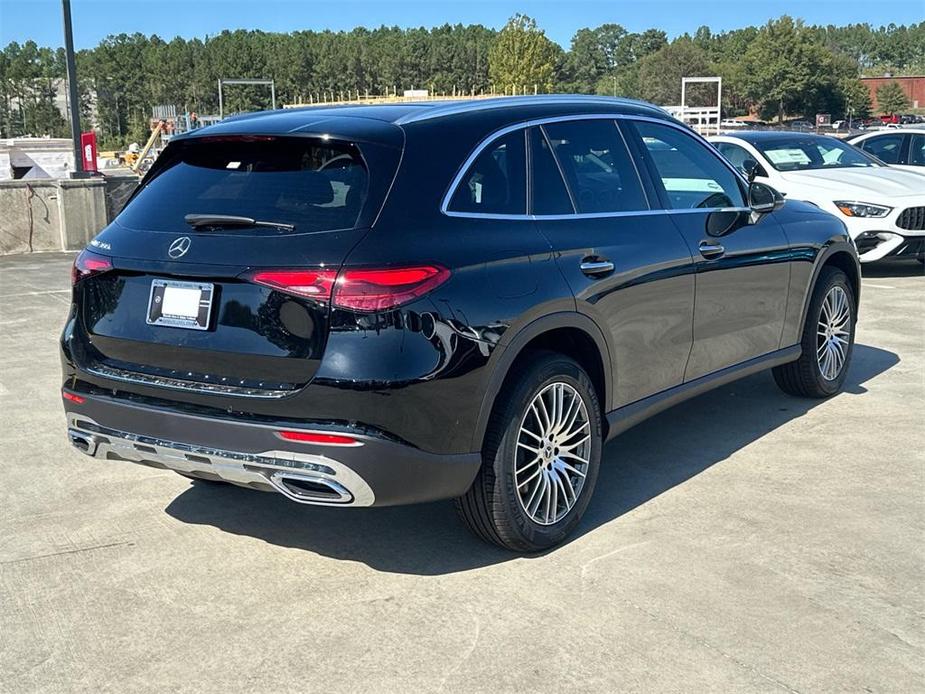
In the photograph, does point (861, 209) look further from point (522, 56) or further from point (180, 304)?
point (522, 56)

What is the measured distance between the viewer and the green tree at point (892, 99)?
108 metres

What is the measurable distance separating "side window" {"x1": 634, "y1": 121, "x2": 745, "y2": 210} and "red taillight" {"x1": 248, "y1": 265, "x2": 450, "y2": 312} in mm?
1892

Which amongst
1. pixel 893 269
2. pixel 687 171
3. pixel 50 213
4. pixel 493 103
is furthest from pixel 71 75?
pixel 493 103

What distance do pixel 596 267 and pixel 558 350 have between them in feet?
1.23

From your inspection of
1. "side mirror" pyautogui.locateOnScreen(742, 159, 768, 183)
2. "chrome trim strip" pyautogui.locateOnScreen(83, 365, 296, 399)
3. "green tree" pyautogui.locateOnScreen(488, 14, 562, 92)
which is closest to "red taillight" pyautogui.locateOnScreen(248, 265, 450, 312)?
"chrome trim strip" pyautogui.locateOnScreen(83, 365, 296, 399)

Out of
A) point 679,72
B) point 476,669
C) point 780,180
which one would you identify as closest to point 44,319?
point 476,669

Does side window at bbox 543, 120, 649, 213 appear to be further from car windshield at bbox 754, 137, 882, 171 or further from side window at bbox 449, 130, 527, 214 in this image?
car windshield at bbox 754, 137, 882, 171

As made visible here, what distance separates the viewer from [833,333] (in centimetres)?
633

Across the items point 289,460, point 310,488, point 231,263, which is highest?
point 231,263

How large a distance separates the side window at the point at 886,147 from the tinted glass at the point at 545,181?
11.9 m

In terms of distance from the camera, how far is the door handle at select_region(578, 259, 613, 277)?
4.20 m

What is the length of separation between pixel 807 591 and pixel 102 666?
244cm

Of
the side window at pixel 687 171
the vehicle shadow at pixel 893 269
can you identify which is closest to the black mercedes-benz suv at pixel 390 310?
the side window at pixel 687 171

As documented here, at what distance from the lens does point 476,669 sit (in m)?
3.26
